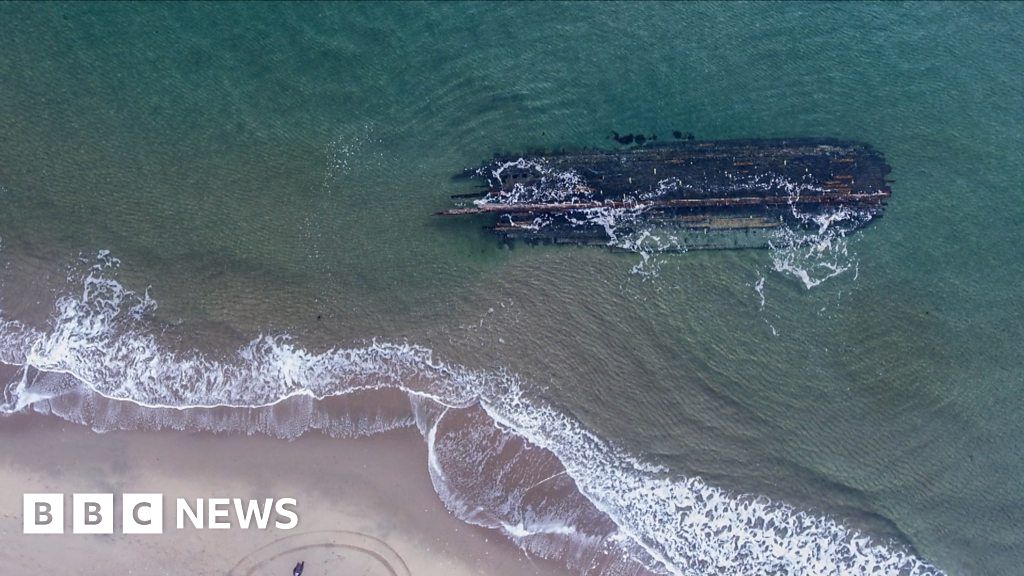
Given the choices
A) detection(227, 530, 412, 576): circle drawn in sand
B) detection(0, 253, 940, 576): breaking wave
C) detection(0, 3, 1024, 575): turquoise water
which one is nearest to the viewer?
detection(227, 530, 412, 576): circle drawn in sand

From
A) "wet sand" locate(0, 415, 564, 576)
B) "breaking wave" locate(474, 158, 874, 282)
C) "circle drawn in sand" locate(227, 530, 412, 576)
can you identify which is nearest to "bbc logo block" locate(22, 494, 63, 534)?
"wet sand" locate(0, 415, 564, 576)

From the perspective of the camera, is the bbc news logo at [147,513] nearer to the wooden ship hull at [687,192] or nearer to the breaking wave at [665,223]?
the wooden ship hull at [687,192]

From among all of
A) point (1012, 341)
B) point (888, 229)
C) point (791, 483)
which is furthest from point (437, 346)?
point (1012, 341)

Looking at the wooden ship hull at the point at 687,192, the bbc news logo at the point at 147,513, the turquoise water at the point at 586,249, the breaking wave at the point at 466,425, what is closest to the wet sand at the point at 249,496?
the bbc news logo at the point at 147,513

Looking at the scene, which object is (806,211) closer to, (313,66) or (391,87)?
(391,87)

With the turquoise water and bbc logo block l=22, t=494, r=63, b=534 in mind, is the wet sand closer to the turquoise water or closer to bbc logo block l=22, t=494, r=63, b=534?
bbc logo block l=22, t=494, r=63, b=534

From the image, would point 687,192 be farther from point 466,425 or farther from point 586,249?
point 466,425

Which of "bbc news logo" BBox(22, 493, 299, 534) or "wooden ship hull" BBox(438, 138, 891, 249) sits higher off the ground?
"wooden ship hull" BBox(438, 138, 891, 249)
